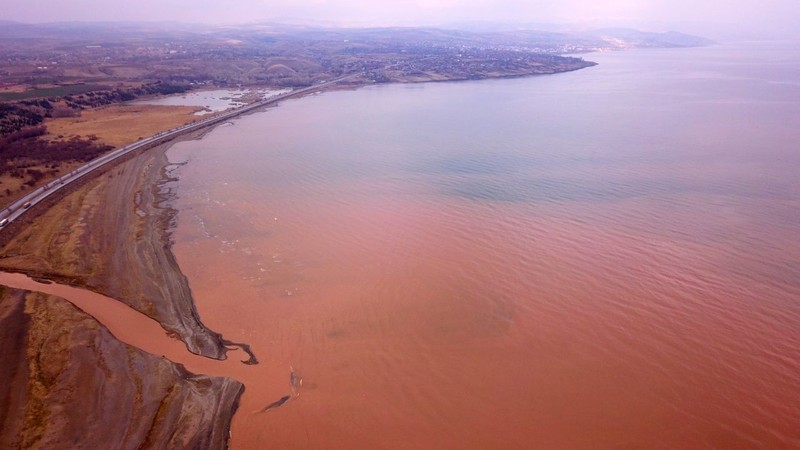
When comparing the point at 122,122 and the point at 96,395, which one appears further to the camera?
the point at 122,122

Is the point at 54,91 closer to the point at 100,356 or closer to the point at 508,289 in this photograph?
the point at 100,356

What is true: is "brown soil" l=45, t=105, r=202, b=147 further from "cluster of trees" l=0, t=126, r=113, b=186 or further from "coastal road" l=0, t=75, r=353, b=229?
"coastal road" l=0, t=75, r=353, b=229

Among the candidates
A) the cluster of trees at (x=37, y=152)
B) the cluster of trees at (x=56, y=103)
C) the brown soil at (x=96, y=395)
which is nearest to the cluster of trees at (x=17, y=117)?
the cluster of trees at (x=56, y=103)

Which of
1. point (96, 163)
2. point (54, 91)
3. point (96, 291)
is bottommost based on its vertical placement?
point (96, 291)

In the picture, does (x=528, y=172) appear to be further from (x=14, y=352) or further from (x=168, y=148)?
(x=168, y=148)

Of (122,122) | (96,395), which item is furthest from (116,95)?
(96,395)

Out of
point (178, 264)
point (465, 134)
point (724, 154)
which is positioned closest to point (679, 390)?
point (178, 264)
